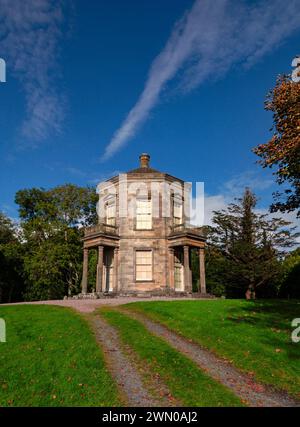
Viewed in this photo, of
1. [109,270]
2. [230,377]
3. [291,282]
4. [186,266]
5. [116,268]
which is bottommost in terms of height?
[230,377]

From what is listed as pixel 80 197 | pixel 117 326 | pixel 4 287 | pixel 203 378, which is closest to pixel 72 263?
pixel 80 197

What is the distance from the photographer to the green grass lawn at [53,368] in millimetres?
8383

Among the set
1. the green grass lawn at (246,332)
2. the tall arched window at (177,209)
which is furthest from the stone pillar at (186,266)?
the green grass lawn at (246,332)

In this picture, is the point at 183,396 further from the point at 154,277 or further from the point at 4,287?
the point at 4,287

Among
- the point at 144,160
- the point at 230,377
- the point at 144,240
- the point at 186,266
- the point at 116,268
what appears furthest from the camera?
the point at 144,160

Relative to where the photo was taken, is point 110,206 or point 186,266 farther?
point 110,206

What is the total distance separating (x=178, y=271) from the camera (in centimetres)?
3300

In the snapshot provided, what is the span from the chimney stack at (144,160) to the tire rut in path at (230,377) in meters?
24.1

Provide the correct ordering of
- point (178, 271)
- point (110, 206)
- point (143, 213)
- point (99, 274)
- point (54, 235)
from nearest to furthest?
point (99, 274) → point (178, 271) → point (143, 213) → point (110, 206) → point (54, 235)

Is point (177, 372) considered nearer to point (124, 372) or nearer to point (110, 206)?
point (124, 372)

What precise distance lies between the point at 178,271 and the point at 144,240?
4278mm

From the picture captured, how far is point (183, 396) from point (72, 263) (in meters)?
36.7

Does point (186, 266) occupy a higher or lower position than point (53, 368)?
higher

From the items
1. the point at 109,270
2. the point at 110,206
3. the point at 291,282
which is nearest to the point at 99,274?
the point at 109,270
